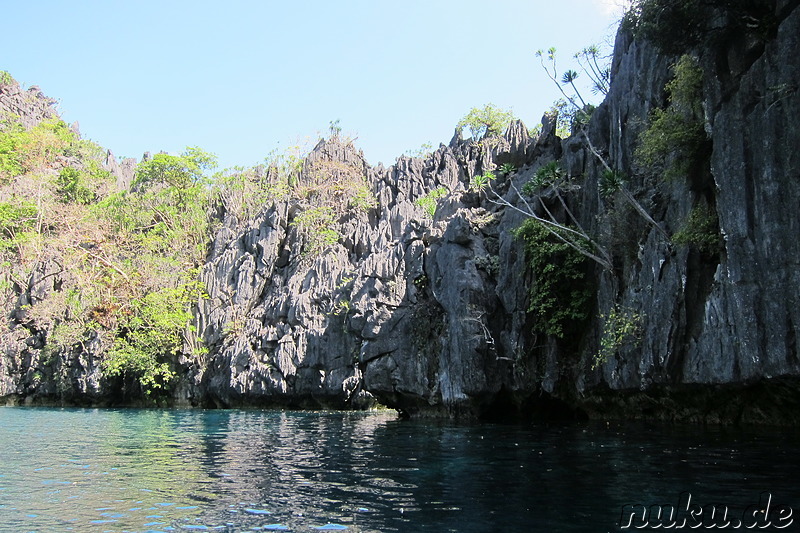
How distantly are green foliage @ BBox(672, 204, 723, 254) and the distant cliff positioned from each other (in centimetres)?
7

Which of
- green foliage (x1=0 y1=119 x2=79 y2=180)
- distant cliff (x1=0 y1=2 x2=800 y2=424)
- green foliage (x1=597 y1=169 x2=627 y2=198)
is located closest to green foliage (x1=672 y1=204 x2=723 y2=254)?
distant cliff (x1=0 y1=2 x2=800 y2=424)

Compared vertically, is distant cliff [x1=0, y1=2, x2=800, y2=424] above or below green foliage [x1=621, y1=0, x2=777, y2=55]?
below

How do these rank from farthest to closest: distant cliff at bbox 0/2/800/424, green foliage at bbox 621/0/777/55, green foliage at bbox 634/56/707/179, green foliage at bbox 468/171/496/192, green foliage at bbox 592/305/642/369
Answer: green foliage at bbox 468/171/496/192
green foliage at bbox 592/305/642/369
green foliage at bbox 634/56/707/179
green foliage at bbox 621/0/777/55
distant cliff at bbox 0/2/800/424

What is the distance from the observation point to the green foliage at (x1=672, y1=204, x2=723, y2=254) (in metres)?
20.9

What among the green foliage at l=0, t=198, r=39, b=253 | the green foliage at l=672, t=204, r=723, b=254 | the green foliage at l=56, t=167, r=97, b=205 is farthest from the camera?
the green foliage at l=56, t=167, r=97, b=205

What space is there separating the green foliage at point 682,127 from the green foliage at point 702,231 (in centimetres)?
204

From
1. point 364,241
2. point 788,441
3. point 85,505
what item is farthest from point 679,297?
point 364,241

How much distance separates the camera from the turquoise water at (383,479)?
9859 millimetres

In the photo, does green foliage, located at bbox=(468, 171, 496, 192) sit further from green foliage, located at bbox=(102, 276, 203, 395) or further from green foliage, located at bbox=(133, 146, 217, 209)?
green foliage, located at bbox=(133, 146, 217, 209)

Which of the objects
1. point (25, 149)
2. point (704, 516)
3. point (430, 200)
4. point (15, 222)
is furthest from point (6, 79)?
point (704, 516)

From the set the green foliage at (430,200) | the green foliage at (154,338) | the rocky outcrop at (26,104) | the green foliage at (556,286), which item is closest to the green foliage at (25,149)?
the rocky outcrop at (26,104)

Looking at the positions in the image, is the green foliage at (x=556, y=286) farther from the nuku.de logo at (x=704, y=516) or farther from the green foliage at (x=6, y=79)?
the green foliage at (x=6, y=79)

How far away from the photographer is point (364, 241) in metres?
55.8

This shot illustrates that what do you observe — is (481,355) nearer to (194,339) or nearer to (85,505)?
(85,505)
